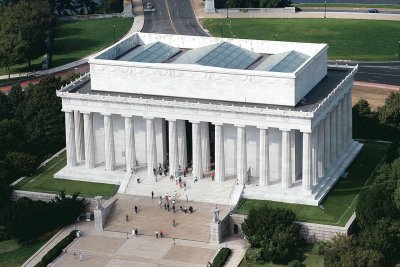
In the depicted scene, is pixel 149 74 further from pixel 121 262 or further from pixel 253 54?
pixel 121 262

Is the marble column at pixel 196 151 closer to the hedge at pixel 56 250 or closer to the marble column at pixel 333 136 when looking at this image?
the hedge at pixel 56 250

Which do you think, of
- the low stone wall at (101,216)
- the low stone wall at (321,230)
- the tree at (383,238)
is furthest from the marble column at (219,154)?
the tree at (383,238)

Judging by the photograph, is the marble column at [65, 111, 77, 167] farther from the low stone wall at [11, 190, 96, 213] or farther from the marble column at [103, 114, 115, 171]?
the low stone wall at [11, 190, 96, 213]

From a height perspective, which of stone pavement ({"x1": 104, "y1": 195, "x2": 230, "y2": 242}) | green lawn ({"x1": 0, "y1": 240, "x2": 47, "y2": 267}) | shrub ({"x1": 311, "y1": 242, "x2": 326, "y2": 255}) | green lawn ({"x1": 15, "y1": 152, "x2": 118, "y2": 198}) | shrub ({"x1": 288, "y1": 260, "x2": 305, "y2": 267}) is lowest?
green lawn ({"x1": 0, "y1": 240, "x2": 47, "y2": 267})

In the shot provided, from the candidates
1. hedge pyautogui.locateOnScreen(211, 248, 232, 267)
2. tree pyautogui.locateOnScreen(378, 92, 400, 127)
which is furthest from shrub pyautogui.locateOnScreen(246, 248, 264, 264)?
tree pyautogui.locateOnScreen(378, 92, 400, 127)

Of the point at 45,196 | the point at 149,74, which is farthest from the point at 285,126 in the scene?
the point at 45,196

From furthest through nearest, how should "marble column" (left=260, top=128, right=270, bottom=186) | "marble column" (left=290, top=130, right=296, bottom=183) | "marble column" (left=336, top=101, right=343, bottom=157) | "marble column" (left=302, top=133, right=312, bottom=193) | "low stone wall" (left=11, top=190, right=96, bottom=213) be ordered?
"marble column" (left=336, top=101, right=343, bottom=157) → "low stone wall" (left=11, top=190, right=96, bottom=213) → "marble column" (left=260, top=128, right=270, bottom=186) → "marble column" (left=290, top=130, right=296, bottom=183) → "marble column" (left=302, top=133, right=312, bottom=193)
